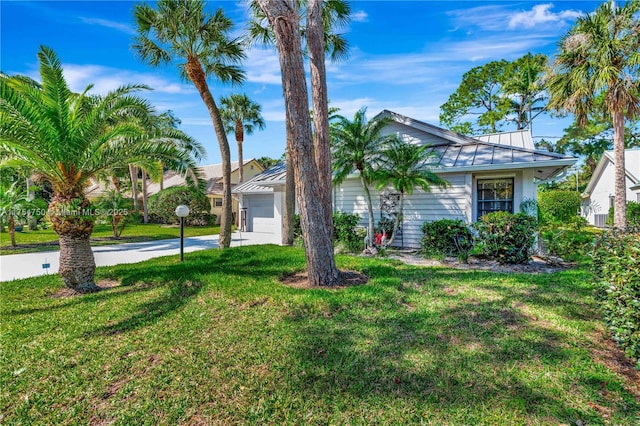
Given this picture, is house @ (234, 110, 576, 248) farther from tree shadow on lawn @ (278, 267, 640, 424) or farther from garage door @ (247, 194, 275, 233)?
garage door @ (247, 194, 275, 233)

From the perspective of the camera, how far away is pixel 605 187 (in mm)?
24328

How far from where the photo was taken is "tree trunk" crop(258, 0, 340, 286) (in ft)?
17.5

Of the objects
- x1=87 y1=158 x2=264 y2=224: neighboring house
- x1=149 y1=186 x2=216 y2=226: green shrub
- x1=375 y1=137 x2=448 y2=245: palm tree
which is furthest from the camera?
x1=87 y1=158 x2=264 y2=224: neighboring house

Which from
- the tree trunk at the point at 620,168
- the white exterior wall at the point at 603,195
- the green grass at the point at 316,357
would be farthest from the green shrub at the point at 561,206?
the green grass at the point at 316,357

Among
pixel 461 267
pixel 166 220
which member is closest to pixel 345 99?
pixel 461 267

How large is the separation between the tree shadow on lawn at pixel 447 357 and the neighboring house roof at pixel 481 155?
452 cm

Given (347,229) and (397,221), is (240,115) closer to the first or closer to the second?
(347,229)

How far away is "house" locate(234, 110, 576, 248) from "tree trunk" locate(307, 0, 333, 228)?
3.89m

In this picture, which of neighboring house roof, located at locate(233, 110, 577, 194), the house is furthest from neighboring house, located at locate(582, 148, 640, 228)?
the house

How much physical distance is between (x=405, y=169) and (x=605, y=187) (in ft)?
82.2

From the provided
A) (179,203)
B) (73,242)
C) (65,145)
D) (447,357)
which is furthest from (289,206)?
(179,203)

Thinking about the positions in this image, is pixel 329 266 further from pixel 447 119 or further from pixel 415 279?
pixel 447 119

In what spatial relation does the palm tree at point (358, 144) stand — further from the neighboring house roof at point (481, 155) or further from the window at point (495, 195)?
the window at point (495, 195)

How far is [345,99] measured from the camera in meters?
12.7
